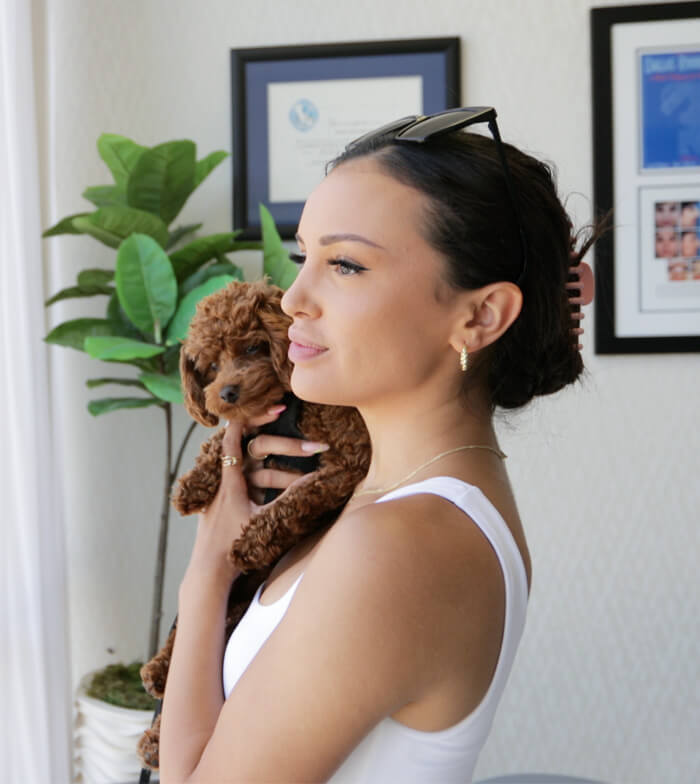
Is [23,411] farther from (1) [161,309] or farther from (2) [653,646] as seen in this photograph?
(2) [653,646]

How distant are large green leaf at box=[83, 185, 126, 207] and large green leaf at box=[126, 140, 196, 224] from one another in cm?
5

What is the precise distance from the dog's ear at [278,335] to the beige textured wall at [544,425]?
1534 millimetres

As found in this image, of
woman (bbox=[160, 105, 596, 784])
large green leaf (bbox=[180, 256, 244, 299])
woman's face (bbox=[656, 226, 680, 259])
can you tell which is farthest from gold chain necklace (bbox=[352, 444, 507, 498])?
woman's face (bbox=[656, 226, 680, 259])

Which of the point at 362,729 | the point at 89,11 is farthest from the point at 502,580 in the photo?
the point at 89,11

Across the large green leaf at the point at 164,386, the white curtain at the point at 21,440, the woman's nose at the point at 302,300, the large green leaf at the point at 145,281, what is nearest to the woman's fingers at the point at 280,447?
the woman's nose at the point at 302,300

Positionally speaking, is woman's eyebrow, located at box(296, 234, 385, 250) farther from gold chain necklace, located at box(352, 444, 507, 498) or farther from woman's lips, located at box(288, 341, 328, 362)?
gold chain necklace, located at box(352, 444, 507, 498)

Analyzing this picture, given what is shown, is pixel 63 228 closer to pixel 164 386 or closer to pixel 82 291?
pixel 82 291

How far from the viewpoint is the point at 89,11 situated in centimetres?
272

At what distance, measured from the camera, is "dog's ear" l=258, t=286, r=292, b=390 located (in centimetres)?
118

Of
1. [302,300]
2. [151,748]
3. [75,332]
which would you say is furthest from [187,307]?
[302,300]

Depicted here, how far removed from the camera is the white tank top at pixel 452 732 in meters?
0.78

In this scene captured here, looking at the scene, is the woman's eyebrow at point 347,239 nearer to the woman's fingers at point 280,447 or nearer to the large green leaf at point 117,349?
the woman's fingers at point 280,447

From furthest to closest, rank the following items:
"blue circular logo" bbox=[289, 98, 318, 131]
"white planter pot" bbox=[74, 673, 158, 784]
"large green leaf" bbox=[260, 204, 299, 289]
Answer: "blue circular logo" bbox=[289, 98, 318, 131] → "white planter pot" bbox=[74, 673, 158, 784] → "large green leaf" bbox=[260, 204, 299, 289]

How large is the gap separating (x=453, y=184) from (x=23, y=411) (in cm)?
176
